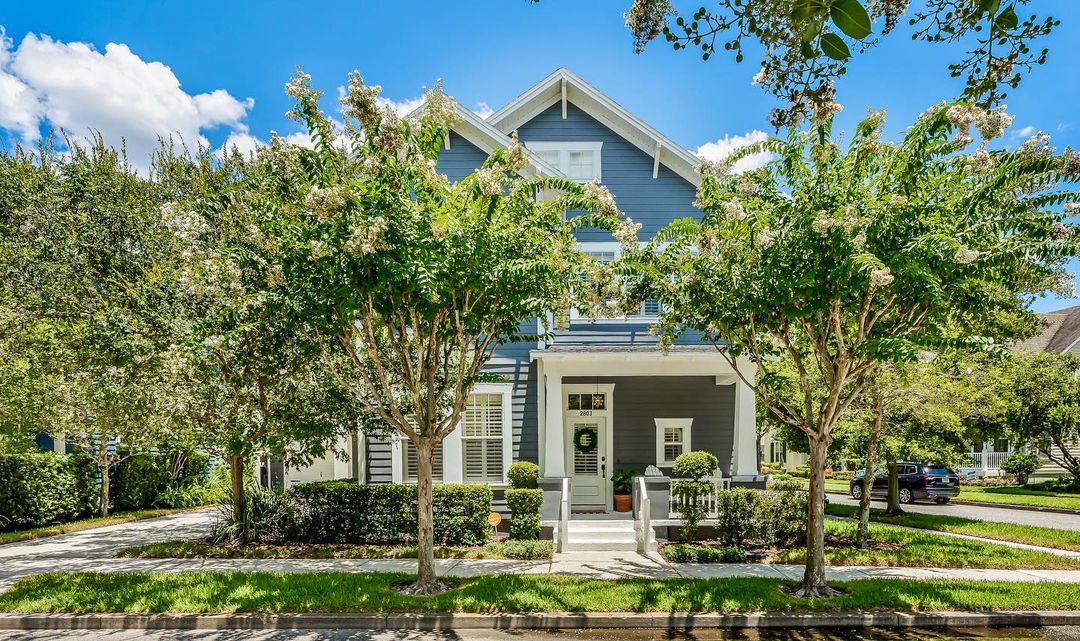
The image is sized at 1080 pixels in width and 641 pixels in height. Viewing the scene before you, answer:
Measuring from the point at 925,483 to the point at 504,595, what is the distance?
761 inches

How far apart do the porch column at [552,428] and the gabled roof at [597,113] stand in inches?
227

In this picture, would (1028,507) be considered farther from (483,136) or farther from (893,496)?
(483,136)

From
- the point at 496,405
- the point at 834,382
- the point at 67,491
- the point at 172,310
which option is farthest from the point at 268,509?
the point at 834,382

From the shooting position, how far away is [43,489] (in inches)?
611

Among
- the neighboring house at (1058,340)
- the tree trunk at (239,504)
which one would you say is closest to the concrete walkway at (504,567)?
the tree trunk at (239,504)

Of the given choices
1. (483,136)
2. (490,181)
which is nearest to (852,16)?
(490,181)

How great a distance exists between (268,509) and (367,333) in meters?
5.71

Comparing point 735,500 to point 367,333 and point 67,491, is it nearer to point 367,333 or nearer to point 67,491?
point 367,333

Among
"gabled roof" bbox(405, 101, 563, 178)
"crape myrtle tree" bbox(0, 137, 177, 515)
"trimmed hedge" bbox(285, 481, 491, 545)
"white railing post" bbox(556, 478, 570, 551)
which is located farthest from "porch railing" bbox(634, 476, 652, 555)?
"crape myrtle tree" bbox(0, 137, 177, 515)

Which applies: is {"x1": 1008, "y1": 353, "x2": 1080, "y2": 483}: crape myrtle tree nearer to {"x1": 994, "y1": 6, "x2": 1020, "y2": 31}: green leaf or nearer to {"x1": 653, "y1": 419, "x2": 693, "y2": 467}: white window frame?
{"x1": 653, "y1": 419, "x2": 693, "y2": 467}: white window frame

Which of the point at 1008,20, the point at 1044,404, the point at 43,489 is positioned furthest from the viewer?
the point at 1044,404

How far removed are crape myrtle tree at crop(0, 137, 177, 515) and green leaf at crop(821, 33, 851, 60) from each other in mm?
11529

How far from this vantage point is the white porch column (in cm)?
1321

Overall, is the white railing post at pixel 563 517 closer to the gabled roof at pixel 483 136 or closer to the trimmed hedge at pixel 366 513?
the trimmed hedge at pixel 366 513
